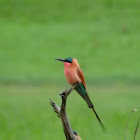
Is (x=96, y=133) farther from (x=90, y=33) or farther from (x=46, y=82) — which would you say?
(x=90, y=33)

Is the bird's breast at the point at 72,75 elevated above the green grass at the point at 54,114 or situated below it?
below

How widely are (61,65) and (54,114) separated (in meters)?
7.33

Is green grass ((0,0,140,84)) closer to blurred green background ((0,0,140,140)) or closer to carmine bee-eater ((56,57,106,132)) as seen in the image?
blurred green background ((0,0,140,140))

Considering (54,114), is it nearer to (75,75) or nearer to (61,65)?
(61,65)

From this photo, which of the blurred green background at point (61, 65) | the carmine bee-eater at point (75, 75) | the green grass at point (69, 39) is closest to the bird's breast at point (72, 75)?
the carmine bee-eater at point (75, 75)

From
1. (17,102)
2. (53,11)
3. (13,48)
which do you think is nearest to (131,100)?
(17,102)

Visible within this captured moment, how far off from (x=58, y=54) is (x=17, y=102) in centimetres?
745

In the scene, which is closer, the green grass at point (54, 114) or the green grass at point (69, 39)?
the green grass at point (54, 114)

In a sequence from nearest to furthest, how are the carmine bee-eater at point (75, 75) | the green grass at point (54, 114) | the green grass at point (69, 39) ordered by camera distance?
1. the carmine bee-eater at point (75, 75)
2. the green grass at point (54, 114)
3. the green grass at point (69, 39)

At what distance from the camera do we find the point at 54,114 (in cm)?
1165

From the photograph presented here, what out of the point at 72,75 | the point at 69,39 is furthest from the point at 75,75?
the point at 69,39

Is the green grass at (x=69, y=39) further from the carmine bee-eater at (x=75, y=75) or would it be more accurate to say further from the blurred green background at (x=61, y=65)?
the carmine bee-eater at (x=75, y=75)

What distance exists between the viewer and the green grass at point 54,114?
9914 millimetres

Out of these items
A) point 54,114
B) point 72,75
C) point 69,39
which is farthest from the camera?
point 69,39
